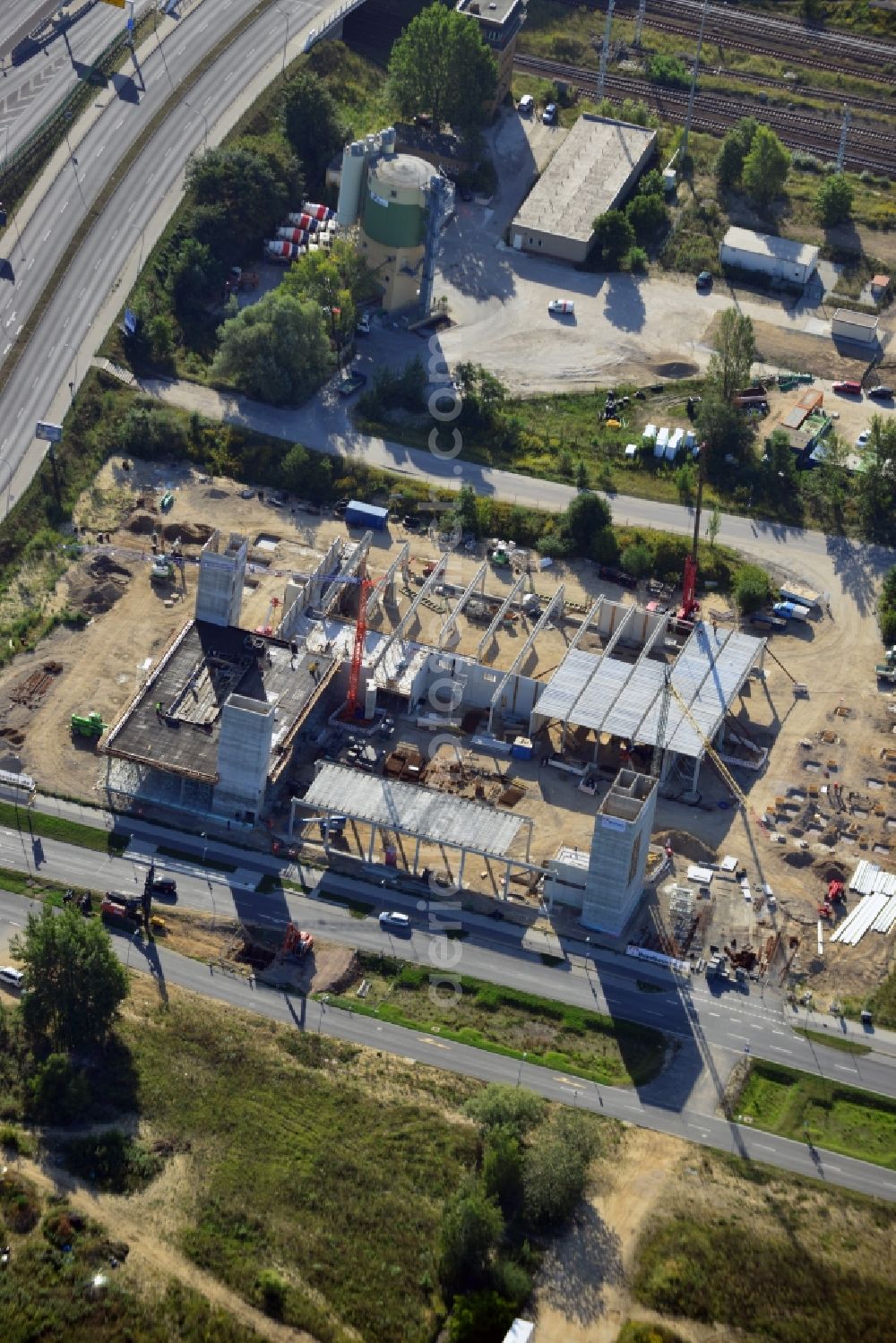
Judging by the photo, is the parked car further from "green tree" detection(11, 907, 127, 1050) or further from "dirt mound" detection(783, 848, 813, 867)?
"dirt mound" detection(783, 848, 813, 867)

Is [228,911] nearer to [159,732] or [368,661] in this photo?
[159,732]

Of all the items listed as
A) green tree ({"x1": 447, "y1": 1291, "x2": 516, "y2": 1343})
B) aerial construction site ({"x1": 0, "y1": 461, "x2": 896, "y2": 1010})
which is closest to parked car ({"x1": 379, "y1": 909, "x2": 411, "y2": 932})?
aerial construction site ({"x1": 0, "y1": 461, "x2": 896, "y2": 1010})

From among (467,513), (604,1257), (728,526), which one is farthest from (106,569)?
(604,1257)

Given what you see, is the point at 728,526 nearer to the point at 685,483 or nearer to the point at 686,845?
the point at 685,483

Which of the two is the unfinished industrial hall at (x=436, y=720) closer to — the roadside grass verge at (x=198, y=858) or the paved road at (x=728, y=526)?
the roadside grass verge at (x=198, y=858)

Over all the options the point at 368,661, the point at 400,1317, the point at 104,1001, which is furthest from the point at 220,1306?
the point at 368,661
